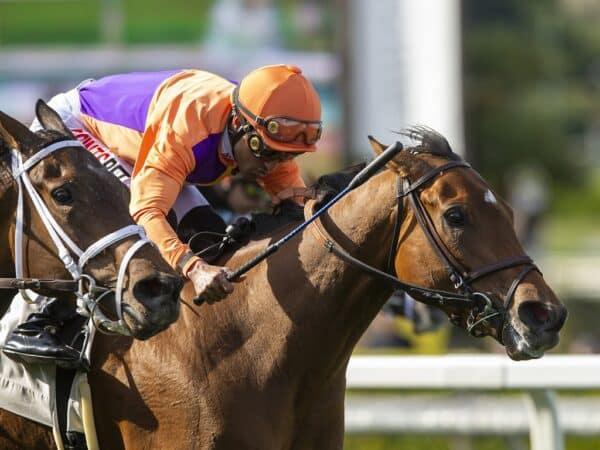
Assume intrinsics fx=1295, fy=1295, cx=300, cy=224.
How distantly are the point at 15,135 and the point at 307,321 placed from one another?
1151mm

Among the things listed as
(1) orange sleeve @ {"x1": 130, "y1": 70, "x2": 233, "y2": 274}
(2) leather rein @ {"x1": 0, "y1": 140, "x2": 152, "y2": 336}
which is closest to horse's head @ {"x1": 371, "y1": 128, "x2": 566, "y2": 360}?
(1) orange sleeve @ {"x1": 130, "y1": 70, "x2": 233, "y2": 274}

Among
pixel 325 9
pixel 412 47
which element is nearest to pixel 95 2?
pixel 325 9

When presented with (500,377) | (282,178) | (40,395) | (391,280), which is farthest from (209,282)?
(500,377)

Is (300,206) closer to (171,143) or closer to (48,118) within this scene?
(171,143)

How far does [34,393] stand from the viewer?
4453 millimetres

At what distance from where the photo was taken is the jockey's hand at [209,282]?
4.20 m

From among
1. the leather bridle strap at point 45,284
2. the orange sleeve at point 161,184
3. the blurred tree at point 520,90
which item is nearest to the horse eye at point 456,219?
the orange sleeve at point 161,184

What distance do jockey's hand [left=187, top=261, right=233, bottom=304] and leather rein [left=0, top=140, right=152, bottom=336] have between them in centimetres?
19

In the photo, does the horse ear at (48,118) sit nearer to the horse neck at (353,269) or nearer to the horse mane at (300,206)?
the horse mane at (300,206)

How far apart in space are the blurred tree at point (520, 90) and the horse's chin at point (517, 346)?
25922 millimetres

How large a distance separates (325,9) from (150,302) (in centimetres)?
1969

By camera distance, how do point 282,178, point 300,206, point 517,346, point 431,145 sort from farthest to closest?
point 282,178 < point 300,206 < point 431,145 < point 517,346

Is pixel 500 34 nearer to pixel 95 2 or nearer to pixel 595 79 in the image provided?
pixel 595 79

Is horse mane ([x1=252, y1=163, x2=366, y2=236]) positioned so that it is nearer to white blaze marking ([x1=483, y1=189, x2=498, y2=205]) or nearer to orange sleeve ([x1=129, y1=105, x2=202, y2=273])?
orange sleeve ([x1=129, y1=105, x2=202, y2=273])
